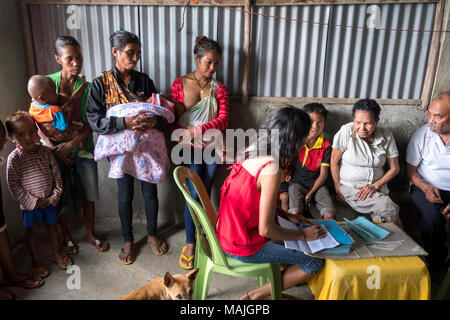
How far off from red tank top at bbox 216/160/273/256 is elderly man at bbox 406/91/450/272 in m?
1.66

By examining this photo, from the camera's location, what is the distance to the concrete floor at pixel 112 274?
2604mm

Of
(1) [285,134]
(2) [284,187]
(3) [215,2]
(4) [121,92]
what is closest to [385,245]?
(1) [285,134]

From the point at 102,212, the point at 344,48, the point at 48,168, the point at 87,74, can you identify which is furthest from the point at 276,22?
the point at 102,212

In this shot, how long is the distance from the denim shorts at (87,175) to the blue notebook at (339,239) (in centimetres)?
205

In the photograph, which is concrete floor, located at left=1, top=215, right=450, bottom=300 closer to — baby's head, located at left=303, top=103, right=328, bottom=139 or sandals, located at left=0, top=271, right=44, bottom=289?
sandals, located at left=0, top=271, right=44, bottom=289

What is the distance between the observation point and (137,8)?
3.19m

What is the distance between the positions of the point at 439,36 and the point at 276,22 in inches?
57.2

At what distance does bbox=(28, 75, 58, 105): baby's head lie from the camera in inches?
100

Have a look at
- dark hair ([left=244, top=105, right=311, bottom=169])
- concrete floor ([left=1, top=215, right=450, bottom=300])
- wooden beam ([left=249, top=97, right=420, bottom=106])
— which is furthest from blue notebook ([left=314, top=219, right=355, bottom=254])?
wooden beam ([left=249, top=97, right=420, bottom=106])

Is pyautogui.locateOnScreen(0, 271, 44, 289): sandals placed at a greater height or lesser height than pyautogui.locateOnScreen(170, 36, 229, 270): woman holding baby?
lesser

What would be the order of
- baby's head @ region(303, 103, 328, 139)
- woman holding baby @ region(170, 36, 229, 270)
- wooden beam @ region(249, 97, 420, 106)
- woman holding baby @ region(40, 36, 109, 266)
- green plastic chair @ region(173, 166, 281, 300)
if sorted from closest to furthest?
green plastic chair @ region(173, 166, 281, 300) → woman holding baby @ region(40, 36, 109, 266) → woman holding baby @ region(170, 36, 229, 270) → baby's head @ region(303, 103, 328, 139) → wooden beam @ region(249, 97, 420, 106)

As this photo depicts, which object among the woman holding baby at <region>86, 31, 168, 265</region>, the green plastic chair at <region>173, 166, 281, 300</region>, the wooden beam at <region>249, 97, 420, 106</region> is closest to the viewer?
the green plastic chair at <region>173, 166, 281, 300</region>

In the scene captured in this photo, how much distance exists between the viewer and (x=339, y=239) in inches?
80.5

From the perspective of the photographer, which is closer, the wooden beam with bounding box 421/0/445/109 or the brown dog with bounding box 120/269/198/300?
the brown dog with bounding box 120/269/198/300
